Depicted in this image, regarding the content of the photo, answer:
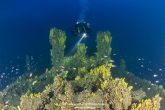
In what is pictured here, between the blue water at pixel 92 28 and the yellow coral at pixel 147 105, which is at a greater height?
the blue water at pixel 92 28

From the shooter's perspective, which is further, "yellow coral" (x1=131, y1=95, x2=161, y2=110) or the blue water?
the blue water

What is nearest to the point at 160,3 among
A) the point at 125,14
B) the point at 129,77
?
the point at 125,14

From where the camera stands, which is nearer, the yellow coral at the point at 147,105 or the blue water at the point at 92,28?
the yellow coral at the point at 147,105

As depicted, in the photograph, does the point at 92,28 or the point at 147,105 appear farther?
the point at 92,28

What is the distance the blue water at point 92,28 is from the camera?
97.4 feet

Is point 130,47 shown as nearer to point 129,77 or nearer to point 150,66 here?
point 150,66

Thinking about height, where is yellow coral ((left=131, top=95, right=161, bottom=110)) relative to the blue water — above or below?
below

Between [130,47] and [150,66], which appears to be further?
[130,47]

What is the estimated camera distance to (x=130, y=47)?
33969 millimetres

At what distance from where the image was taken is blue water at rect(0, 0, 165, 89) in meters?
29.7

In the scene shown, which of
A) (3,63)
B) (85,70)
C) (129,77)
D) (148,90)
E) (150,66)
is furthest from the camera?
(150,66)

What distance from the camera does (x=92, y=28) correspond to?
32875mm

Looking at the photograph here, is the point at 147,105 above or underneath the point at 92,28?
underneath

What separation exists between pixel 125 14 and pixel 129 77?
18.5 m
